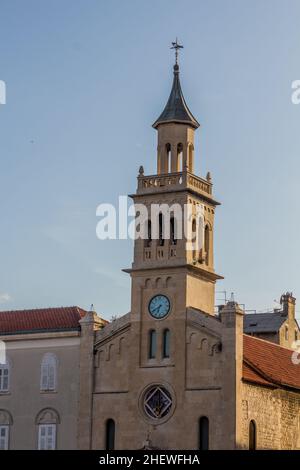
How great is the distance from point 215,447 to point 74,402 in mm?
9177

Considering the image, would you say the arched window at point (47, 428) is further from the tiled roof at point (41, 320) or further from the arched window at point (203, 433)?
the arched window at point (203, 433)

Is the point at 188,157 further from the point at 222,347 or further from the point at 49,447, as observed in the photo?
the point at 49,447

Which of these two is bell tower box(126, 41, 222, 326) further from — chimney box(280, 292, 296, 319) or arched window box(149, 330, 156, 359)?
chimney box(280, 292, 296, 319)

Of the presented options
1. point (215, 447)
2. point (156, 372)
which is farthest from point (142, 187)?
point (215, 447)

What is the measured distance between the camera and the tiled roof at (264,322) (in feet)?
348

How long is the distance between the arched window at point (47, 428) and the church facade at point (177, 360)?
5.51ft

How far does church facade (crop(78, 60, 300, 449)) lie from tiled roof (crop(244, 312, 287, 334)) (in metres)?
24.2

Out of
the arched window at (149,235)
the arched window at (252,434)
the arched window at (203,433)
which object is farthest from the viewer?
the arched window at (149,235)

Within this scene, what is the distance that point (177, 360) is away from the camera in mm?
76688

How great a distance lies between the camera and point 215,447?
7419 centimetres

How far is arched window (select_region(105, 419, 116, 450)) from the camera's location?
77.9 metres

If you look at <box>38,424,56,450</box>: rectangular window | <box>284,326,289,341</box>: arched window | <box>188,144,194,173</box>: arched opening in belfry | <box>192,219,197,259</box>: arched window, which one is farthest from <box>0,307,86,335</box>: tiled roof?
<box>284,326,289,341</box>: arched window

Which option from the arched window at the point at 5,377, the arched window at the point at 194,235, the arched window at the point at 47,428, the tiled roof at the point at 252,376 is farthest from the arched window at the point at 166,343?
the arched window at the point at 5,377
